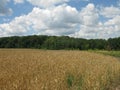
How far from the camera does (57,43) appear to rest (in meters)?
108

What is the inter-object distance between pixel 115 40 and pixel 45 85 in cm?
10540

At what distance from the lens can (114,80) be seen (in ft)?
43.3

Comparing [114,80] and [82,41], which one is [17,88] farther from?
[82,41]

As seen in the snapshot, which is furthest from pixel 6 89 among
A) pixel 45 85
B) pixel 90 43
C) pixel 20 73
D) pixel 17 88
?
pixel 90 43

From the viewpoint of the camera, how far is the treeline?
106 m

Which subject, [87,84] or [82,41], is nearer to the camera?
[87,84]

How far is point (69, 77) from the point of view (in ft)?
33.9

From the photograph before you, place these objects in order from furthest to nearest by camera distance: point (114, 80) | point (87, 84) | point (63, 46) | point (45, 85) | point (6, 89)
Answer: point (63, 46)
point (114, 80)
point (87, 84)
point (45, 85)
point (6, 89)

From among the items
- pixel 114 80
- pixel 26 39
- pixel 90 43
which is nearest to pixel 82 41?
pixel 90 43

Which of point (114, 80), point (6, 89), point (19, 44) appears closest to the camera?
point (6, 89)

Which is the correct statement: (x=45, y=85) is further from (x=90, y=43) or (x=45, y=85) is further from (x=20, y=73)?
(x=90, y=43)

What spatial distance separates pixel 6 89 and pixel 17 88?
33cm

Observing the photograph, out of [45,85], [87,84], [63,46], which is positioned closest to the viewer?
[45,85]

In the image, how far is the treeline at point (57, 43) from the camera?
10600 cm
